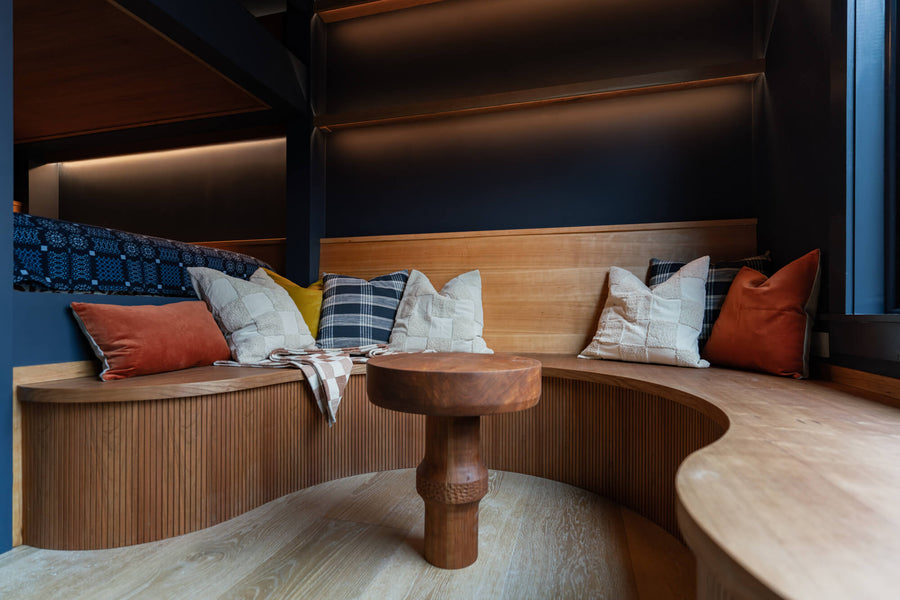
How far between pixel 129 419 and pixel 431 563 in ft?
3.25

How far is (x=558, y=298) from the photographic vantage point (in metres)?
2.50

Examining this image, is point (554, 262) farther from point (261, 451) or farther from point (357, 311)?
point (261, 451)

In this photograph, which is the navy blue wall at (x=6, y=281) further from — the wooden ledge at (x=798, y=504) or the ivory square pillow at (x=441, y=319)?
the wooden ledge at (x=798, y=504)

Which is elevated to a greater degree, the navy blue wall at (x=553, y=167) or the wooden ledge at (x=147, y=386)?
the navy blue wall at (x=553, y=167)

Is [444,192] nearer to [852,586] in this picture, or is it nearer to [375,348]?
[375,348]

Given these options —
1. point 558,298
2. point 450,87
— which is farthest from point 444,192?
point 558,298

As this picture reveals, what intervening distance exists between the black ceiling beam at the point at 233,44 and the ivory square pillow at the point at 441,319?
1.44m

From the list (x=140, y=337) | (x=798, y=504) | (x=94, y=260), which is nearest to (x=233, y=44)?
(x=94, y=260)

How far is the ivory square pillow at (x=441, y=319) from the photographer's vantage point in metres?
2.24

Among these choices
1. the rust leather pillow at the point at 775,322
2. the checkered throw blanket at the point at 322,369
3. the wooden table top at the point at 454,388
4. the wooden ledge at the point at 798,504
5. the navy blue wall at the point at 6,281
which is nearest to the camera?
the wooden ledge at the point at 798,504

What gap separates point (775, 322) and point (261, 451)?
1854 millimetres

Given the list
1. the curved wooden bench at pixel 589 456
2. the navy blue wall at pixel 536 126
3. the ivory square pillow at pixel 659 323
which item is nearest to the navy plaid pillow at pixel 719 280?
the ivory square pillow at pixel 659 323

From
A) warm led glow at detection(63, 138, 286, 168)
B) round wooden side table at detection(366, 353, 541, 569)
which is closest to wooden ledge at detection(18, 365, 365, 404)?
round wooden side table at detection(366, 353, 541, 569)

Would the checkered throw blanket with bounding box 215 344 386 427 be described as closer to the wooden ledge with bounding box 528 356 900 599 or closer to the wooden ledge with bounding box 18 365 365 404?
the wooden ledge with bounding box 18 365 365 404
